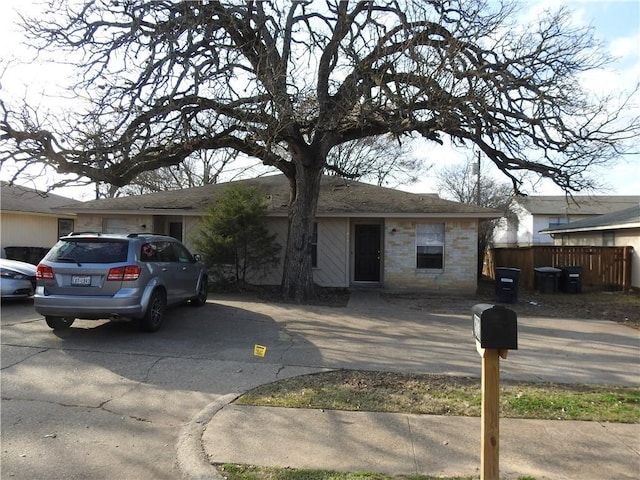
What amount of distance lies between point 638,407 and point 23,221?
25.3 m

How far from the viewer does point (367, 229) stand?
1722 cm

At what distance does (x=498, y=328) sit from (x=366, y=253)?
14177mm

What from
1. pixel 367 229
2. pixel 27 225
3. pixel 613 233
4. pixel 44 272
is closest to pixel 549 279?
pixel 613 233

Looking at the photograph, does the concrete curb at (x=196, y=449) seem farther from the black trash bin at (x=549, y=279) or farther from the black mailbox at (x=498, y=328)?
the black trash bin at (x=549, y=279)

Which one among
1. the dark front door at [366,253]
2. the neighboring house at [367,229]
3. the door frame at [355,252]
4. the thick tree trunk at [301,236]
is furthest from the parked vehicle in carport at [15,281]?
the dark front door at [366,253]

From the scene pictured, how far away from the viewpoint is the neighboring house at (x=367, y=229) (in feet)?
51.9

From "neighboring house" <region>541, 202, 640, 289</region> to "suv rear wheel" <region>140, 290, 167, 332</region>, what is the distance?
56.4 feet

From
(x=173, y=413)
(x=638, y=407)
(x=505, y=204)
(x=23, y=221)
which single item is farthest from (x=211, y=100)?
(x=505, y=204)

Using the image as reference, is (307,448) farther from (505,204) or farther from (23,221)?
(505,204)

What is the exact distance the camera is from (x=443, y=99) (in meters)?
9.84

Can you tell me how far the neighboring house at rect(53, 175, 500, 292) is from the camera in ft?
51.9

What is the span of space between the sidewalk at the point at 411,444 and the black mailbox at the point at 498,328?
3.95 ft

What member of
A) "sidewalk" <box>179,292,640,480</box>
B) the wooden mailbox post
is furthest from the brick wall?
the wooden mailbox post

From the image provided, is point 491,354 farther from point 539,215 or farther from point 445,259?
point 539,215
